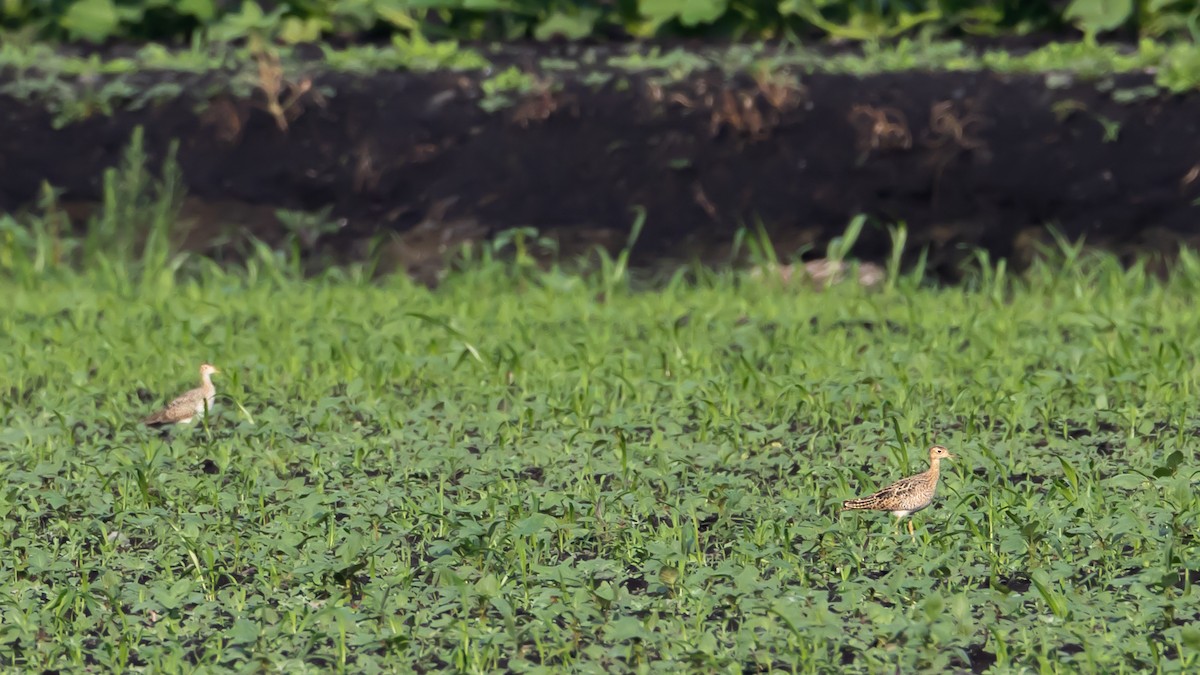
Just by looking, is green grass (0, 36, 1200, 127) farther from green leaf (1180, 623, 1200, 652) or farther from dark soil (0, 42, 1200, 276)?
green leaf (1180, 623, 1200, 652)

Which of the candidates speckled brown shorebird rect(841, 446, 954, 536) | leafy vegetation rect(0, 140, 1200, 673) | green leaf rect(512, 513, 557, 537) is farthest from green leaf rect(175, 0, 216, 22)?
speckled brown shorebird rect(841, 446, 954, 536)

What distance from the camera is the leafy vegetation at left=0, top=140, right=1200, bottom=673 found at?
4.02 metres

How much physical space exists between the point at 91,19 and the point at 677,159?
10.3 feet

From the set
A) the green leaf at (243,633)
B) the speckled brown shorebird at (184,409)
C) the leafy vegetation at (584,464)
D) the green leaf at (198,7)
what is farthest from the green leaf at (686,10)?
the green leaf at (243,633)

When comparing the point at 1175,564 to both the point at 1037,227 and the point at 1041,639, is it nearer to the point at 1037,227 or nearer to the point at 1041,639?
the point at 1041,639

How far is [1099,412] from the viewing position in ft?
19.1

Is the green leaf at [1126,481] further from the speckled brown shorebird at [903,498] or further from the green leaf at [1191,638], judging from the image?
the green leaf at [1191,638]

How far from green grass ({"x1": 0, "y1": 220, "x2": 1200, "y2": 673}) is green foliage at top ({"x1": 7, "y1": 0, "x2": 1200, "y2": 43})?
67.4 inches

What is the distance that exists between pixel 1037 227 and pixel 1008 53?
3.28 feet

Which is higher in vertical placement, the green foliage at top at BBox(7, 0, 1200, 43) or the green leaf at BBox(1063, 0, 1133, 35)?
the green leaf at BBox(1063, 0, 1133, 35)

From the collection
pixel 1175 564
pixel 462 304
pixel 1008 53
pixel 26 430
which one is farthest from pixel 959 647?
A: pixel 1008 53

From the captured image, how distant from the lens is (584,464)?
17.5ft

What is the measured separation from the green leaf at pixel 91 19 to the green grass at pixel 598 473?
1.91 m

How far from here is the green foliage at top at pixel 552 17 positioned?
9211 mm
